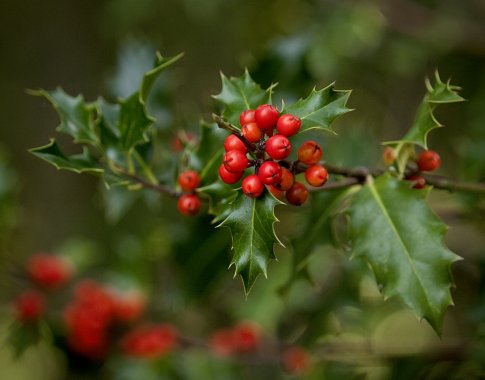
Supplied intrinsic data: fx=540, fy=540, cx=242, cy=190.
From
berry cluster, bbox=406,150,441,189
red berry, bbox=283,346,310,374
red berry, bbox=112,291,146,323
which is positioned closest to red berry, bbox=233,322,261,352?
red berry, bbox=283,346,310,374

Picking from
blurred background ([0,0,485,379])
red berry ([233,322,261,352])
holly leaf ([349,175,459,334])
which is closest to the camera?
holly leaf ([349,175,459,334])

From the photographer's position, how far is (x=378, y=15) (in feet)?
8.92

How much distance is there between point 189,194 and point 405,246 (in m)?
0.44

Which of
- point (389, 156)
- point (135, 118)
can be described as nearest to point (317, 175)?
point (389, 156)

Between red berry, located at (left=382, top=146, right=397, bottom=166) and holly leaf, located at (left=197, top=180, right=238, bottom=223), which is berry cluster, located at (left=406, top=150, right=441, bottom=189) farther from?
holly leaf, located at (left=197, top=180, right=238, bottom=223)

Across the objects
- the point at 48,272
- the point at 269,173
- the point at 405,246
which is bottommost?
the point at 48,272

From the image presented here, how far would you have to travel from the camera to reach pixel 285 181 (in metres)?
0.89

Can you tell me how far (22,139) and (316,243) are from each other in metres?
2.88

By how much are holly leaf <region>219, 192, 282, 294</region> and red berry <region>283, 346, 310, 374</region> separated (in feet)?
3.36

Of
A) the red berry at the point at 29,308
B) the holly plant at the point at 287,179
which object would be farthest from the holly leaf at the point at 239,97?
the red berry at the point at 29,308

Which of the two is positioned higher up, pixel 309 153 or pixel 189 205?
pixel 309 153

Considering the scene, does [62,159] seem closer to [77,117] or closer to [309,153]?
[77,117]

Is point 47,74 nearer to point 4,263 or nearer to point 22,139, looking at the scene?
point 22,139

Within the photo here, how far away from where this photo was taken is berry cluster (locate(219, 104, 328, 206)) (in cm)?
84
